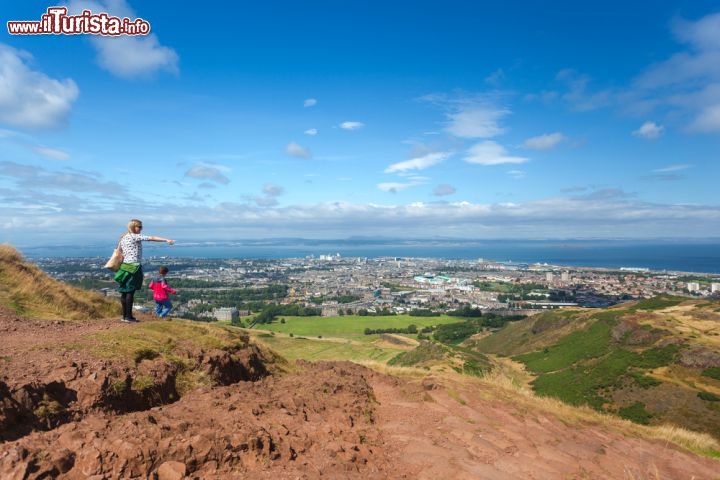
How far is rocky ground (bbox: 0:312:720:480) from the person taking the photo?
434 cm

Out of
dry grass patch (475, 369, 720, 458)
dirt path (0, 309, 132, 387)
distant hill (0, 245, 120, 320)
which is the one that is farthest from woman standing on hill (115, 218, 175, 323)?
dry grass patch (475, 369, 720, 458)

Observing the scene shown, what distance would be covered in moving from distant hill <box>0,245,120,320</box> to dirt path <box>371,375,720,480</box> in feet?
33.3

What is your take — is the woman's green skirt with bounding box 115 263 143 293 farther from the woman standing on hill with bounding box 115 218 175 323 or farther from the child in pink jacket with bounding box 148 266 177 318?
the child in pink jacket with bounding box 148 266 177 318

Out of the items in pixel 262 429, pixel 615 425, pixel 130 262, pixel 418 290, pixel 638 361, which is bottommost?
pixel 418 290

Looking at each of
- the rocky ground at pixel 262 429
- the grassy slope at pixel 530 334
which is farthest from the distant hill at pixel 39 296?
the grassy slope at pixel 530 334

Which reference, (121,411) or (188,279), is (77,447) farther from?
(188,279)

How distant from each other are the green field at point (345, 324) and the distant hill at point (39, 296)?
4650 cm

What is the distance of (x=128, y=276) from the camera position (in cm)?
962

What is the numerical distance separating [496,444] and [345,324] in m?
66.2

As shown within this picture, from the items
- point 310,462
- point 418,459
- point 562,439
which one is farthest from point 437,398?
point 310,462

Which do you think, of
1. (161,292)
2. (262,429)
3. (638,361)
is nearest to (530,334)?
(638,361)

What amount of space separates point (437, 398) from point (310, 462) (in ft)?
15.3

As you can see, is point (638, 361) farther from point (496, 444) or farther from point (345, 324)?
point (345, 324)

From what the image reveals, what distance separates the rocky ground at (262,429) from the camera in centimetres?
434
